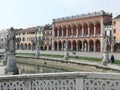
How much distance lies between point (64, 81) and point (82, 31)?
271ft

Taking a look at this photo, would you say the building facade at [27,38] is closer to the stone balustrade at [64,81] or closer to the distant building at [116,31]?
the distant building at [116,31]

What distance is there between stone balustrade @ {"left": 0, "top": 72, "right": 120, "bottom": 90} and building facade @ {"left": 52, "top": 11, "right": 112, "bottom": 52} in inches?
2895

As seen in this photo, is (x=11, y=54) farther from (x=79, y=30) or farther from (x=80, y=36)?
(x=79, y=30)

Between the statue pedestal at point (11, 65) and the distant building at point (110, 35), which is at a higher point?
the distant building at point (110, 35)

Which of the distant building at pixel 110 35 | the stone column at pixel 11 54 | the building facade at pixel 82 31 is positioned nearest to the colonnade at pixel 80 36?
the building facade at pixel 82 31

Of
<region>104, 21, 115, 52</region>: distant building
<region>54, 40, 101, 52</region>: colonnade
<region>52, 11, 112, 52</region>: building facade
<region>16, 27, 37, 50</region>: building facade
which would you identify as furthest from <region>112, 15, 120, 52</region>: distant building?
<region>16, 27, 37, 50</region>: building facade

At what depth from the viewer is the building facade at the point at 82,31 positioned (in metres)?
82.4

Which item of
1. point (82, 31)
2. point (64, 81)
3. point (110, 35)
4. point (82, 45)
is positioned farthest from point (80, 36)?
point (64, 81)

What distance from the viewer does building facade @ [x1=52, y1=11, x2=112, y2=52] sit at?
8238 cm

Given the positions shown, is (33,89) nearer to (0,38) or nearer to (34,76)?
(34,76)

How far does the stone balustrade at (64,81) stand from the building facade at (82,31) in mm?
73538

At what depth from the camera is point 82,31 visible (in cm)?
8912

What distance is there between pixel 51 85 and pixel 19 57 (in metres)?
55.0

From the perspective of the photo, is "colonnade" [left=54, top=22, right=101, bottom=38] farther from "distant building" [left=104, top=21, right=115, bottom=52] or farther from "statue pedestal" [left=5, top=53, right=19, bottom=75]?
"statue pedestal" [left=5, top=53, right=19, bottom=75]
